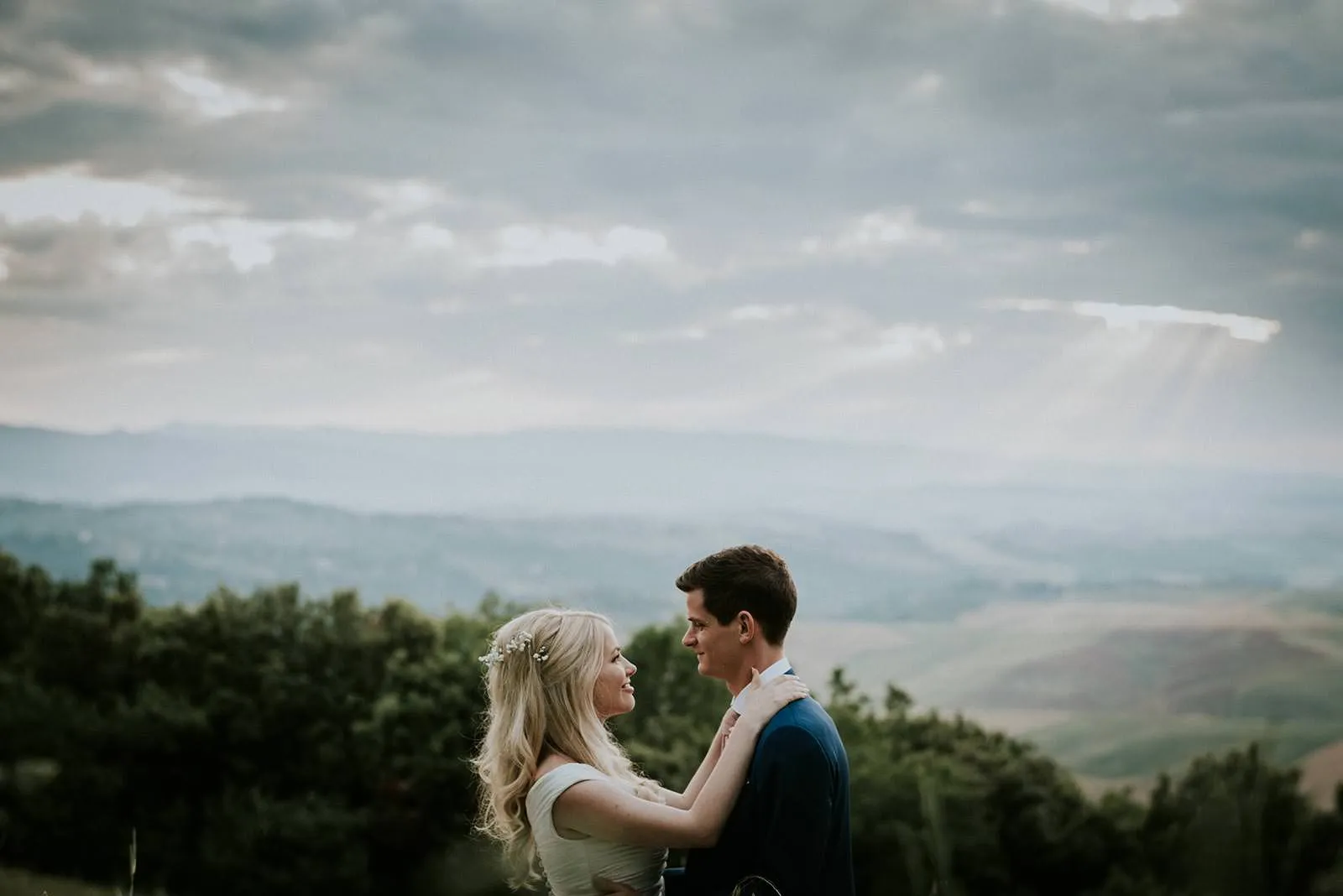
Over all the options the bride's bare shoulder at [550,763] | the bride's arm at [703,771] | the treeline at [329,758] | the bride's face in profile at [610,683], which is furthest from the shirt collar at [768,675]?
the treeline at [329,758]

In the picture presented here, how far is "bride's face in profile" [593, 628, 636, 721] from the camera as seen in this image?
4.18 metres

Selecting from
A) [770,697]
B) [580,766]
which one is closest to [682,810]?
[580,766]

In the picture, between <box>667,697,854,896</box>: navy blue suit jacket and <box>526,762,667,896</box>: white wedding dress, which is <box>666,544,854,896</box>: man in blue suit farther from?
<box>526,762,667,896</box>: white wedding dress

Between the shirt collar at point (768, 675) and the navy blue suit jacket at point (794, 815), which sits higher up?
the shirt collar at point (768, 675)

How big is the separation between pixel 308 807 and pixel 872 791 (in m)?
5.21

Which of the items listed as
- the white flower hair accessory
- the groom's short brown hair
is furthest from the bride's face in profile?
the groom's short brown hair

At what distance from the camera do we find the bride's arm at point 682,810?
370cm

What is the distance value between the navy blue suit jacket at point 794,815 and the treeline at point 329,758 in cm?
559

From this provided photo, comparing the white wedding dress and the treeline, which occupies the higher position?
the white wedding dress

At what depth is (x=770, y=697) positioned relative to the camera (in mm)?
3736

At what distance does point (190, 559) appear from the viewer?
17250 mm

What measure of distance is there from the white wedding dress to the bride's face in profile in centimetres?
26

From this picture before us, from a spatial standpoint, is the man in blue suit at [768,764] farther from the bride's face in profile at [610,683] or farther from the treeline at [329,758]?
the treeline at [329,758]

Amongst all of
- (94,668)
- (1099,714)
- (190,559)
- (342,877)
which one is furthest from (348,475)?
(1099,714)
